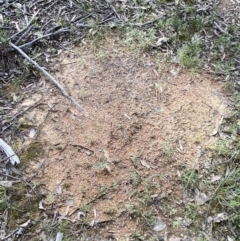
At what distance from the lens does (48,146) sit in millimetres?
2713

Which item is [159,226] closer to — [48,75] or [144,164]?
[144,164]

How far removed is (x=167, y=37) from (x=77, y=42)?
0.77 metres

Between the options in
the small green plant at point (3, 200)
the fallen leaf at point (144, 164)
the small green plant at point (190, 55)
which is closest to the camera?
the small green plant at point (3, 200)

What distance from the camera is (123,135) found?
2.79 m

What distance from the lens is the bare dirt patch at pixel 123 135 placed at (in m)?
2.52

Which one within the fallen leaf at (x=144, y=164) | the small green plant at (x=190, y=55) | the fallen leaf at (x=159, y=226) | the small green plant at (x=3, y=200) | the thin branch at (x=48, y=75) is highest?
the thin branch at (x=48, y=75)

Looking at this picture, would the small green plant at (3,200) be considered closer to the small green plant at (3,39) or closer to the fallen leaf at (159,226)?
the fallen leaf at (159,226)

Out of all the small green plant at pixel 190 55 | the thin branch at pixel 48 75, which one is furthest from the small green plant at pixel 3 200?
the small green plant at pixel 190 55

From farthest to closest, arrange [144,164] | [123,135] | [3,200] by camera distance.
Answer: [123,135] < [144,164] < [3,200]

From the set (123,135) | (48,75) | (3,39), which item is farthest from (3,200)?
(3,39)

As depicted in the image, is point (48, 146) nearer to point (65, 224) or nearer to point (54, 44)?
point (65, 224)

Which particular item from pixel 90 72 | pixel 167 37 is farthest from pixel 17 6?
pixel 167 37

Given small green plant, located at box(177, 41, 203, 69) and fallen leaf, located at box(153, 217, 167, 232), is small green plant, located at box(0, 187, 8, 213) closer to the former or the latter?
fallen leaf, located at box(153, 217, 167, 232)

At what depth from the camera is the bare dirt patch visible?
8.25ft
